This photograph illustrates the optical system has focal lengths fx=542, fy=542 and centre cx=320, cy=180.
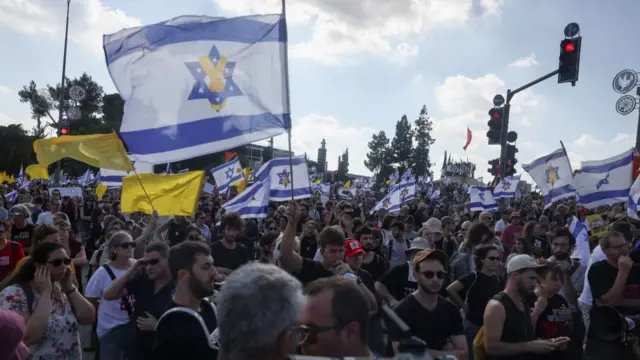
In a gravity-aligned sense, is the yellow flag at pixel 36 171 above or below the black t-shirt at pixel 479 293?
above

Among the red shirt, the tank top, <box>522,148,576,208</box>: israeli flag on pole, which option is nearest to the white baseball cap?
the tank top

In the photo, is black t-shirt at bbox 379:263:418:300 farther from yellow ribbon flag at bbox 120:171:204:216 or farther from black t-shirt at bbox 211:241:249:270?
yellow ribbon flag at bbox 120:171:204:216

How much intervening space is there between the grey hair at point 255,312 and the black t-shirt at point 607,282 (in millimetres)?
4135

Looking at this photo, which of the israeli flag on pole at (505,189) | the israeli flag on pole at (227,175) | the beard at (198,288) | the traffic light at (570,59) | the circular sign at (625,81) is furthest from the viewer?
the circular sign at (625,81)

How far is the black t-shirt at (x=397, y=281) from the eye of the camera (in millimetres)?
5695

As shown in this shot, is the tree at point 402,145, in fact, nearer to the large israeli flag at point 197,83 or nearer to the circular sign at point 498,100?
the circular sign at point 498,100

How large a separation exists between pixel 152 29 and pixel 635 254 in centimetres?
527

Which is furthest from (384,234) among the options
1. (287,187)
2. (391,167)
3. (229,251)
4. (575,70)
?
(391,167)

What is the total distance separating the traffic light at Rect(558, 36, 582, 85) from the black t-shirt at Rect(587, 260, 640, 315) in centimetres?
676

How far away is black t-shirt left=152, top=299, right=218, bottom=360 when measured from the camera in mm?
2629

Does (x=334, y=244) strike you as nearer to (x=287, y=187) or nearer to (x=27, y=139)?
(x=287, y=187)

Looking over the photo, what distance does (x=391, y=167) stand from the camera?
313 ft

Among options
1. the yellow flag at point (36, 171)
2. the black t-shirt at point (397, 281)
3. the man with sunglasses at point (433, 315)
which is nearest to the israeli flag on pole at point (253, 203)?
the black t-shirt at point (397, 281)

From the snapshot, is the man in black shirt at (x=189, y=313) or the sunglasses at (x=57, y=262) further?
the sunglasses at (x=57, y=262)
